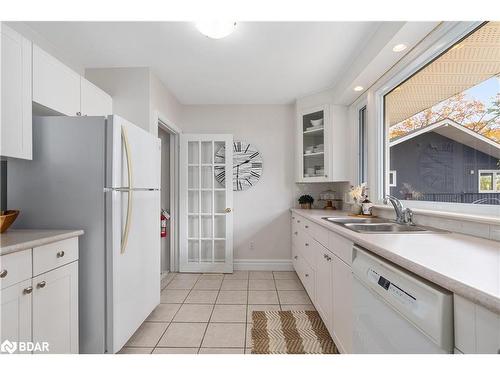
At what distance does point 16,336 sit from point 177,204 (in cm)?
253

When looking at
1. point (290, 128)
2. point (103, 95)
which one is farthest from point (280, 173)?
point (103, 95)

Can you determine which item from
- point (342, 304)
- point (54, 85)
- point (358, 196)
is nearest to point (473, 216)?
point (342, 304)

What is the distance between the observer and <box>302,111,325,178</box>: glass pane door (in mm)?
3332

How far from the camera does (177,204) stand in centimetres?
363

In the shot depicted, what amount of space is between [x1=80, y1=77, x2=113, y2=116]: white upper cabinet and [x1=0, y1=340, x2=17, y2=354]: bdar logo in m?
1.64

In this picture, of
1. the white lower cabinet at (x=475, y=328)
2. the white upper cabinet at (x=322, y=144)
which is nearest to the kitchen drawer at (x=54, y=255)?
the white lower cabinet at (x=475, y=328)

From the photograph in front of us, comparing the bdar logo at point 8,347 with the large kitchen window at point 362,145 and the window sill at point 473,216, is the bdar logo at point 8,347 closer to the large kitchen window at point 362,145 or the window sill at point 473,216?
the window sill at point 473,216

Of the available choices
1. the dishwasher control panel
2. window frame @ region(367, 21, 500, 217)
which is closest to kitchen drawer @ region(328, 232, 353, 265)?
the dishwasher control panel

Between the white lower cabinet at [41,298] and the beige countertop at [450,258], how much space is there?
1.64m

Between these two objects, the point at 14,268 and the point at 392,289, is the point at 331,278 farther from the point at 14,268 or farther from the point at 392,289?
the point at 14,268

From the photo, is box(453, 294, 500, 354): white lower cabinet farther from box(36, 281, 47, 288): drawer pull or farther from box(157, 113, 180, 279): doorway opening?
box(157, 113, 180, 279): doorway opening

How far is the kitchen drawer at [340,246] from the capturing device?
58.5 inches

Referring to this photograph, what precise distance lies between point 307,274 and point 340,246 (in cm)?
114
